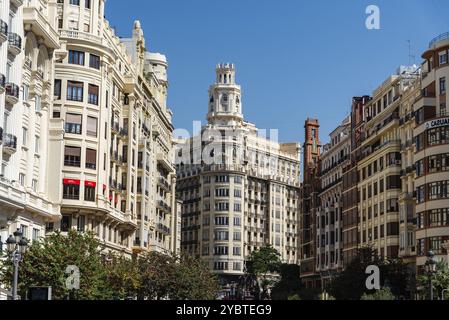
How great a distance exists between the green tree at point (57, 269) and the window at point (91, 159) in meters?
24.2

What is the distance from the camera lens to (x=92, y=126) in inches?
3039

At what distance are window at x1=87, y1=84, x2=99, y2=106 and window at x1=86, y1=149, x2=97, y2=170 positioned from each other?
14.6ft

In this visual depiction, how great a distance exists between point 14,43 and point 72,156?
23228 millimetres

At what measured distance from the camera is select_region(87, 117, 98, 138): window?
252ft

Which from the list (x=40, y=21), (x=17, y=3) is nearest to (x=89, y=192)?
(x=40, y=21)

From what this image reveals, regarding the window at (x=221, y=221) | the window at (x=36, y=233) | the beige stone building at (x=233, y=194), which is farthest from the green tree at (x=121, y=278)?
the window at (x=221, y=221)

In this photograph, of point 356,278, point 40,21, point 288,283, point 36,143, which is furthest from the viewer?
point 288,283

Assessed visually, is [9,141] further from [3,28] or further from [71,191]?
[71,191]

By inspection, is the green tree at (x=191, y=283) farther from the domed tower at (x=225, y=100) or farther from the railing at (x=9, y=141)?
the domed tower at (x=225, y=100)

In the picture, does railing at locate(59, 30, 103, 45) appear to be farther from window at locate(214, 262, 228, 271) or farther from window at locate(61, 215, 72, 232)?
window at locate(214, 262, 228, 271)

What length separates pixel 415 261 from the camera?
89.4 m

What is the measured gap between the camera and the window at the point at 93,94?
77044mm

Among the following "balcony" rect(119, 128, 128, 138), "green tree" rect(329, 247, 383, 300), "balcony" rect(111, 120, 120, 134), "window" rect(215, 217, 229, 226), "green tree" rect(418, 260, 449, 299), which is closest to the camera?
"green tree" rect(418, 260, 449, 299)

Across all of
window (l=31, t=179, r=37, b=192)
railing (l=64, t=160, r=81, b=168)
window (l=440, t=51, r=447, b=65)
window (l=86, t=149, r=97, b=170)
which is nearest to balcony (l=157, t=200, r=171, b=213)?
window (l=86, t=149, r=97, b=170)
